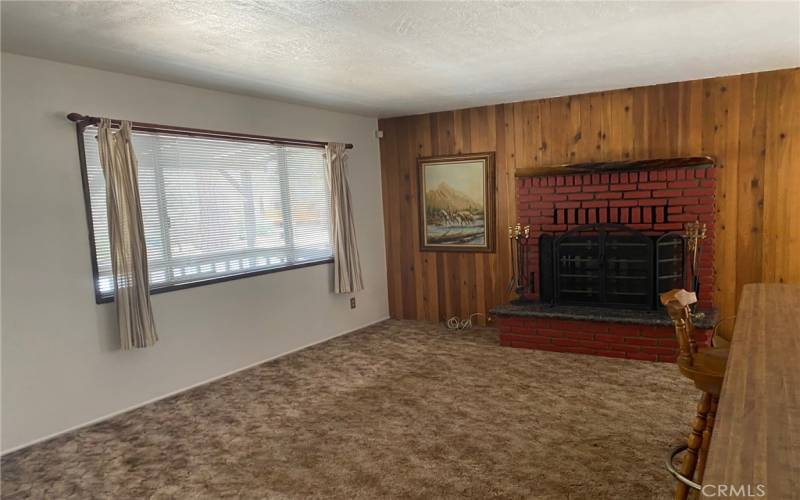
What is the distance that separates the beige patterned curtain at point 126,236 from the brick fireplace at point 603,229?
9.25 feet

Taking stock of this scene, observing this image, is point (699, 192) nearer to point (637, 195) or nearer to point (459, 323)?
point (637, 195)

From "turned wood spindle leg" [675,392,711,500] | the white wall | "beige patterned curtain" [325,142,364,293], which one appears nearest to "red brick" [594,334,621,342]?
"turned wood spindle leg" [675,392,711,500]

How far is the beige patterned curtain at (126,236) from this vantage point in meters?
3.29

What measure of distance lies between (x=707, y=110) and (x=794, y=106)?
0.57 meters

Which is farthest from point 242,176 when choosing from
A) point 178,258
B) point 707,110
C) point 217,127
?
point 707,110

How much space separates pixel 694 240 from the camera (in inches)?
163

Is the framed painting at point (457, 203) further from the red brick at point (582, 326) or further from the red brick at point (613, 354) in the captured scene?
the red brick at point (613, 354)

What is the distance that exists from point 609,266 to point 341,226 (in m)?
2.48

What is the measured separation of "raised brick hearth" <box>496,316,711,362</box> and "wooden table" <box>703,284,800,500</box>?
6.92 feet

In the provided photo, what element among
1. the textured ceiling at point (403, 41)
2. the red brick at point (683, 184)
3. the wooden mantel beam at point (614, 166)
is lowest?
the red brick at point (683, 184)

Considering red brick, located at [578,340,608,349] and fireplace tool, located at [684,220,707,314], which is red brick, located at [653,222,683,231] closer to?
fireplace tool, located at [684,220,707,314]

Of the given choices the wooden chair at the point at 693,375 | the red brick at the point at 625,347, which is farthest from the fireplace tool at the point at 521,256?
the wooden chair at the point at 693,375

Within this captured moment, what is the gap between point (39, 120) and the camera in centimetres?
303

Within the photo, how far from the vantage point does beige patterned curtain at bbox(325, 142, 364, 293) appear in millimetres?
5039
